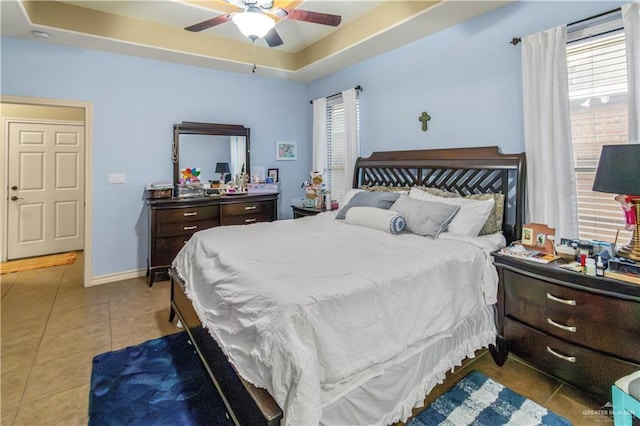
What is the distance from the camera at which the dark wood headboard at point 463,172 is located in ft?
8.83

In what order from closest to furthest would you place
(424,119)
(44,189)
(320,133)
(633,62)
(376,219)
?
(633,62) → (376,219) → (424,119) → (320,133) → (44,189)

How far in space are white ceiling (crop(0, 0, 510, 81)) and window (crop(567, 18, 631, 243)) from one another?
841 millimetres

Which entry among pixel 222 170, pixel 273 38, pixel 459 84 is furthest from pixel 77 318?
pixel 459 84

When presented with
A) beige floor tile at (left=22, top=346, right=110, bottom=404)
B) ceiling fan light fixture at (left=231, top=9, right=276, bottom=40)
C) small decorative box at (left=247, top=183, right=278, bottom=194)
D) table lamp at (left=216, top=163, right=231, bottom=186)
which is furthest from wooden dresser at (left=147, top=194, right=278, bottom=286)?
ceiling fan light fixture at (left=231, top=9, right=276, bottom=40)

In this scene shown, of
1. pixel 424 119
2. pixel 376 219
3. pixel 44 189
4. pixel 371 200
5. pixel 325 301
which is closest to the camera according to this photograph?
pixel 325 301

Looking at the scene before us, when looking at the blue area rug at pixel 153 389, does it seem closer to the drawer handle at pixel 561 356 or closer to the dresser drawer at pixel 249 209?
the drawer handle at pixel 561 356

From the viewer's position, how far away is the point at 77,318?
10.1 ft

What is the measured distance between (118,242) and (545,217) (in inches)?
180

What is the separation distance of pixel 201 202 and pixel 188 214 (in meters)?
0.22

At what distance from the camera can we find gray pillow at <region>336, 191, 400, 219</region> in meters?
3.17

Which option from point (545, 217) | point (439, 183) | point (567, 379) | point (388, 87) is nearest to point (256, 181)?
point (388, 87)

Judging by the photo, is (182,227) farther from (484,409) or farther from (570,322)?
(570,322)

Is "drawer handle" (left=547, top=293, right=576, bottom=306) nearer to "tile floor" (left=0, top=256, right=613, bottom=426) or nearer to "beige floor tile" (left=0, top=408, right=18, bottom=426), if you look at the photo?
"tile floor" (left=0, top=256, right=613, bottom=426)

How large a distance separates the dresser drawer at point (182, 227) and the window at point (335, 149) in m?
1.78
